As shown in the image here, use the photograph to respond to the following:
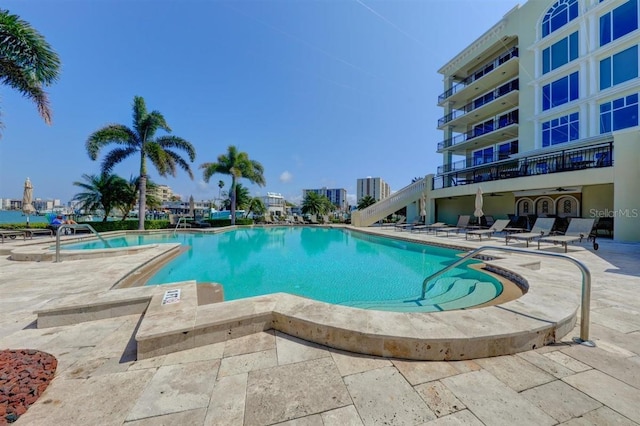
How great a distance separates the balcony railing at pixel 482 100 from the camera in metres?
19.1

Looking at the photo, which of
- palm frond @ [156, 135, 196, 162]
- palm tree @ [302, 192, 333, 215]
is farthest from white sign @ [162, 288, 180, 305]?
palm tree @ [302, 192, 333, 215]

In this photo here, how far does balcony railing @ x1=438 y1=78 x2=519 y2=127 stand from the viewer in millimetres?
19141

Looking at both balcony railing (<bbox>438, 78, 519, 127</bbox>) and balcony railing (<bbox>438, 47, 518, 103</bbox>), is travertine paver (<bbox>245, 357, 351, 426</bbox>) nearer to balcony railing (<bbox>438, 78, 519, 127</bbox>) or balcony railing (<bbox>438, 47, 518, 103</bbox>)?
balcony railing (<bbox>438, 78, 519, 127</bbox>)

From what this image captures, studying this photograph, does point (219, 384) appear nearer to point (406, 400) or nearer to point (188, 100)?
point (406, 400)

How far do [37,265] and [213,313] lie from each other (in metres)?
7.22

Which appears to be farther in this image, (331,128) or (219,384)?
(331,128)

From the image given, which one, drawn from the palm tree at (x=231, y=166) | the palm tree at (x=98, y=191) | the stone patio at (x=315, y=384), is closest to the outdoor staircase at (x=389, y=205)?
the palm tree at (x=231, y=166)

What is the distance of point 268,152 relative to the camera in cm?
2892

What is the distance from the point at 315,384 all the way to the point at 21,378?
244 cm

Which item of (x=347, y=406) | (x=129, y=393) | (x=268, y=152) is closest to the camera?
(x=347, y=406)

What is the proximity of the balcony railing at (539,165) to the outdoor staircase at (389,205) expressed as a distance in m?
1.48

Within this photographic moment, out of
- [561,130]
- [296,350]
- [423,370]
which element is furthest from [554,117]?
[296,350]

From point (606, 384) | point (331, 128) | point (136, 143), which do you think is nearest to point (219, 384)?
point (606, 384)

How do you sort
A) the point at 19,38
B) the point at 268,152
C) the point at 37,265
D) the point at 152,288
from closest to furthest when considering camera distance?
the point at 152,288 → the point at 19,38 → the point at 37,265 → the point at 268,152
